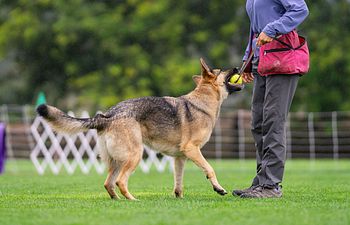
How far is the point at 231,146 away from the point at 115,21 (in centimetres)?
910

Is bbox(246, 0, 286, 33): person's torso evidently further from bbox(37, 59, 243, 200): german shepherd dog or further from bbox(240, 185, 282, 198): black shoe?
bbox(240, 185, 282, 198): black shoe

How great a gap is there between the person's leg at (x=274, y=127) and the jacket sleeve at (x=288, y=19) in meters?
0.48

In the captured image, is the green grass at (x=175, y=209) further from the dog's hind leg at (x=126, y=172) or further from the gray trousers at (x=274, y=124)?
the gray trousers at (x=274, y=124)

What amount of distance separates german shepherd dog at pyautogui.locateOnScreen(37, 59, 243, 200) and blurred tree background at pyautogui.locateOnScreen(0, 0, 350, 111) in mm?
20596

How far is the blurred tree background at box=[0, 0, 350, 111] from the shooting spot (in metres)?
29.5

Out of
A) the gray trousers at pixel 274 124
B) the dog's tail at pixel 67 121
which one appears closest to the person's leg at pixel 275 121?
the gray trousers at pixel 274 124

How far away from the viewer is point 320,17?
30.0 metres

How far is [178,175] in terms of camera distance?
25.9 ft

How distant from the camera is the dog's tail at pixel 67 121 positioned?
23.7ft

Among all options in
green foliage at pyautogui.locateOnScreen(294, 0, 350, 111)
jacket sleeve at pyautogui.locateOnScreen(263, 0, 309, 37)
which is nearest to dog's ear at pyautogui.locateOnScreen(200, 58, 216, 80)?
jacket sleeve at pyautogui.locateOnScreen(263, 0, 309, 37)

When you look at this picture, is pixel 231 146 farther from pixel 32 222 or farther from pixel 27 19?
pixel 32 222

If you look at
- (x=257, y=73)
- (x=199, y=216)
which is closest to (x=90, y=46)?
(x=257, y=73)

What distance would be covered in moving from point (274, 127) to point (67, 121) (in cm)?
199

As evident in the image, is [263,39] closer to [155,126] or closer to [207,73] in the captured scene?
[207,73]
